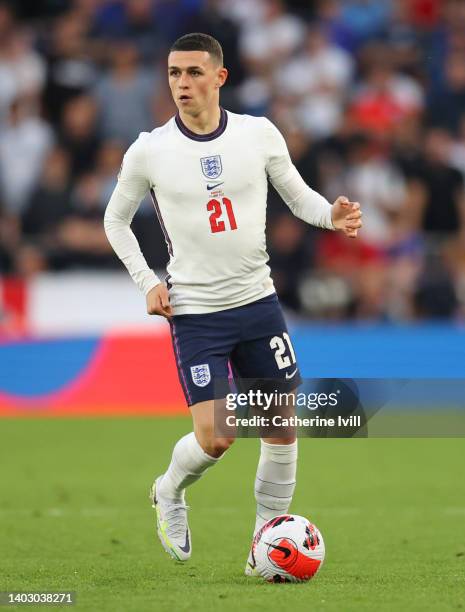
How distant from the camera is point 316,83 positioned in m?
16.2

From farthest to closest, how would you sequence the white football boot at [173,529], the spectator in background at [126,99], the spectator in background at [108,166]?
the spectator in background at [126,99]
the spectator in background at [108,166]
the white football boot at [173,529]

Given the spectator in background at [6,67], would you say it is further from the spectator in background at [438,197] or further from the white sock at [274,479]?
the white sock at [274,479]

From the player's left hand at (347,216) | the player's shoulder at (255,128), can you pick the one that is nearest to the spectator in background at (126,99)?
the player's shoulder at (255,128)

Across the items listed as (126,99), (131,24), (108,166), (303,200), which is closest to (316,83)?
(126,99)

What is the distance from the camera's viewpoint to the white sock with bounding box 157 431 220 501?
20.9ft

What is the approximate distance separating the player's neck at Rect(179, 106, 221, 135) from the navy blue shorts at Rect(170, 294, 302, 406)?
86 cm

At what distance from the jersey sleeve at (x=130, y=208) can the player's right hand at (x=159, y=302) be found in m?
0.08

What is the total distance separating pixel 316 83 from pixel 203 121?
1014 cm

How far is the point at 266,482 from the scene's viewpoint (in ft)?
21.5

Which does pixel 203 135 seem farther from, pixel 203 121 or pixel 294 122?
pixel 294 122

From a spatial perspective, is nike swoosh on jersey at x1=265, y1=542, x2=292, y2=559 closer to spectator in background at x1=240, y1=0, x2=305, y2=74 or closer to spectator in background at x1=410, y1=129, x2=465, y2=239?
spectator in background at x1=410, y1=129, x2=465, y2=239

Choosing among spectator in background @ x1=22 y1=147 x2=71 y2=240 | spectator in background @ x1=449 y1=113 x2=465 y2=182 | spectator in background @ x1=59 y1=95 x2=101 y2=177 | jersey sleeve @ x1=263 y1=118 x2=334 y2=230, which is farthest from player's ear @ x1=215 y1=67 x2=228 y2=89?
spectator in background @ x1=59 y1=95 x2=101 y2=177

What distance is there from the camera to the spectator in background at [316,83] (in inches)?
633

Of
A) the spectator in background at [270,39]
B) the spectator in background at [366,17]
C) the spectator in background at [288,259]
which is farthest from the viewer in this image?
the spectator in background at [366,17]
